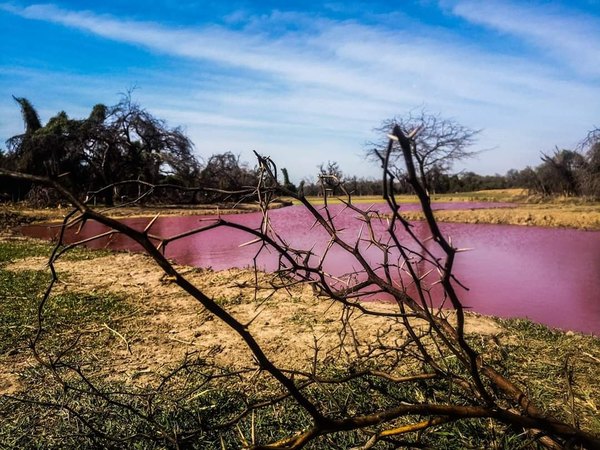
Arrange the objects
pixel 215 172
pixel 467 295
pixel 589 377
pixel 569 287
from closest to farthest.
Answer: pixel 589 377 → pixel 467 295 → pixel 569 287 → pixel 215 172

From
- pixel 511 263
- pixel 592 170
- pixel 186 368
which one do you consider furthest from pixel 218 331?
pixel 592 170

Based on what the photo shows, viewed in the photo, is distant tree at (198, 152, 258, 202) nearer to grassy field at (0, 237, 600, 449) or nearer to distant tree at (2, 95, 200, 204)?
distant tree at (2, 95, 200, 204)

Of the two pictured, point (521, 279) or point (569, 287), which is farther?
point (521, 279)

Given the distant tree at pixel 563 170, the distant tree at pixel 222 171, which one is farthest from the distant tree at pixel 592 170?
the distant tree at pixel 222 171

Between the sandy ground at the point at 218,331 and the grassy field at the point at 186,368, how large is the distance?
0.01 metres

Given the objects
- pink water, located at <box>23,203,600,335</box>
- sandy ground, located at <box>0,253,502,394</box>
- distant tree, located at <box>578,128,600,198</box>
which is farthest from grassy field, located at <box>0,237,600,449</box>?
distant tree, located at <box>578,128,600,198</box>

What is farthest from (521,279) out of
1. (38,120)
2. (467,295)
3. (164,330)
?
(38,120)

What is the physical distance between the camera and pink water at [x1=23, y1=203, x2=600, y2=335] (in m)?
4.76

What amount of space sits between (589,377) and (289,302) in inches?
93.1

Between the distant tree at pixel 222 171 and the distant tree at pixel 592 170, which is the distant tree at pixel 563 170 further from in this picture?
the distant tree at pixel 222 171

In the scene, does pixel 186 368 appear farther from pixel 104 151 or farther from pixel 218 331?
pixel 104 151

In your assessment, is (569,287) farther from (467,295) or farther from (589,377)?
(589,377)

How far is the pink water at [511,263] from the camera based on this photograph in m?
4.76

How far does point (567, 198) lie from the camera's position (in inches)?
857
